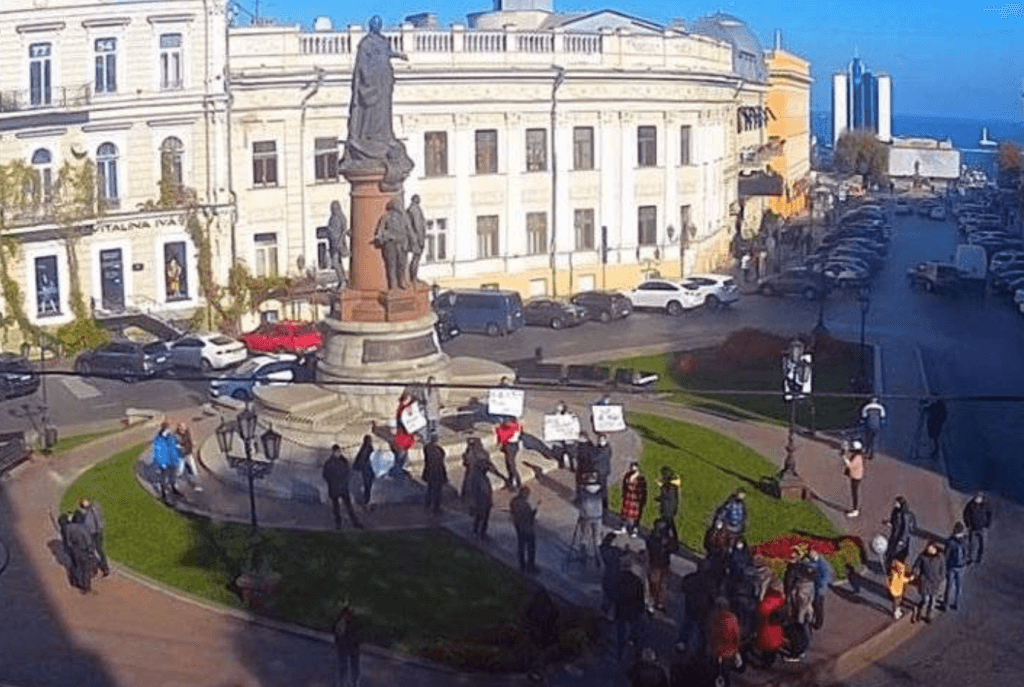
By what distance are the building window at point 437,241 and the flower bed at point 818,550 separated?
30447 mm

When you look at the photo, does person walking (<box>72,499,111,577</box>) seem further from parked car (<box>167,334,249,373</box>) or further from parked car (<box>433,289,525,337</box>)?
parked car (<box>433,289,525,337</box>)

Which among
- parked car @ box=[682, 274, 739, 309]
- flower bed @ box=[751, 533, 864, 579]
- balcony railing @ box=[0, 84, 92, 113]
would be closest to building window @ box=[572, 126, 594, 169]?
parked car @ box=[682, 274, 739, 309]

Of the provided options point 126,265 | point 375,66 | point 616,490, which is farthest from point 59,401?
point 616,490

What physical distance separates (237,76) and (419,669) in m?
33.0

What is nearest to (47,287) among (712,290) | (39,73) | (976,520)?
(39,73)

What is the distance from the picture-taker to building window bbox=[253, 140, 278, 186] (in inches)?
1885

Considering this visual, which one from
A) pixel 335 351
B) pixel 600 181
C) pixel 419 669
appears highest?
pixel 600 181

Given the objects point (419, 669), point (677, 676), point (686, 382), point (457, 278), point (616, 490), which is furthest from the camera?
point (457, 278)

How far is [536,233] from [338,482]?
32.0 metres

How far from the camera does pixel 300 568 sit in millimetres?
20781

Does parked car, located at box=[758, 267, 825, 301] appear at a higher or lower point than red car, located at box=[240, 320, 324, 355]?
higher

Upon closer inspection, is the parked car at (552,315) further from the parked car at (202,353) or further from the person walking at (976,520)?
the person walking at (976,520)

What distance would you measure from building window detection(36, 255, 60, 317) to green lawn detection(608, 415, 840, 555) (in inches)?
820

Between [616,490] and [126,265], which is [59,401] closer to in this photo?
[126,265]
